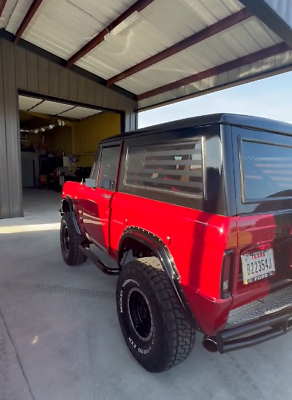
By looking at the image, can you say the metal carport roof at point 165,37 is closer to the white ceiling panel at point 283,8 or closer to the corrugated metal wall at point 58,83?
the white ceiling panel at point 283,8

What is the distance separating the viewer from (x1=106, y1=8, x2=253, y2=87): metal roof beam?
477cm

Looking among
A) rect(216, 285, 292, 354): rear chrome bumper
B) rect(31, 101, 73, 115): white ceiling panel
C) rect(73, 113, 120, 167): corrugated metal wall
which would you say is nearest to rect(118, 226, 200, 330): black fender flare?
rect(216, 285, 292, 354): rear chrome bumper

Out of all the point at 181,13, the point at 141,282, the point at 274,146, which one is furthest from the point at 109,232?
the point at 181,13

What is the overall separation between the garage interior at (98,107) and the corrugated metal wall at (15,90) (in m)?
0.03

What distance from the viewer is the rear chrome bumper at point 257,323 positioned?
147 cm

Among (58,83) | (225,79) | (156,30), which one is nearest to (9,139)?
(58,83)

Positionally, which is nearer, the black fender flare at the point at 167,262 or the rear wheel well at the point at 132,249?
the black fender flare at the point at 167,262

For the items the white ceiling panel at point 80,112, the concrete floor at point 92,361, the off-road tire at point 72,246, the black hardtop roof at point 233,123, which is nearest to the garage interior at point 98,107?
the concrete floor at point 92,361

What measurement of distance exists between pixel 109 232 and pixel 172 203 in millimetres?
997

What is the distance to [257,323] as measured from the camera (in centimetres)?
154

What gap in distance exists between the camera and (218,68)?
6.86 meters

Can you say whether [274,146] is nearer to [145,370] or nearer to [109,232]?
[109,232]

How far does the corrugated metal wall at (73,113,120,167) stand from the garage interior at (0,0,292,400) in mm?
487

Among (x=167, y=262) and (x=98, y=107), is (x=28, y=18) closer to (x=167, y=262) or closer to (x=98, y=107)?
(x=98, y=107)
